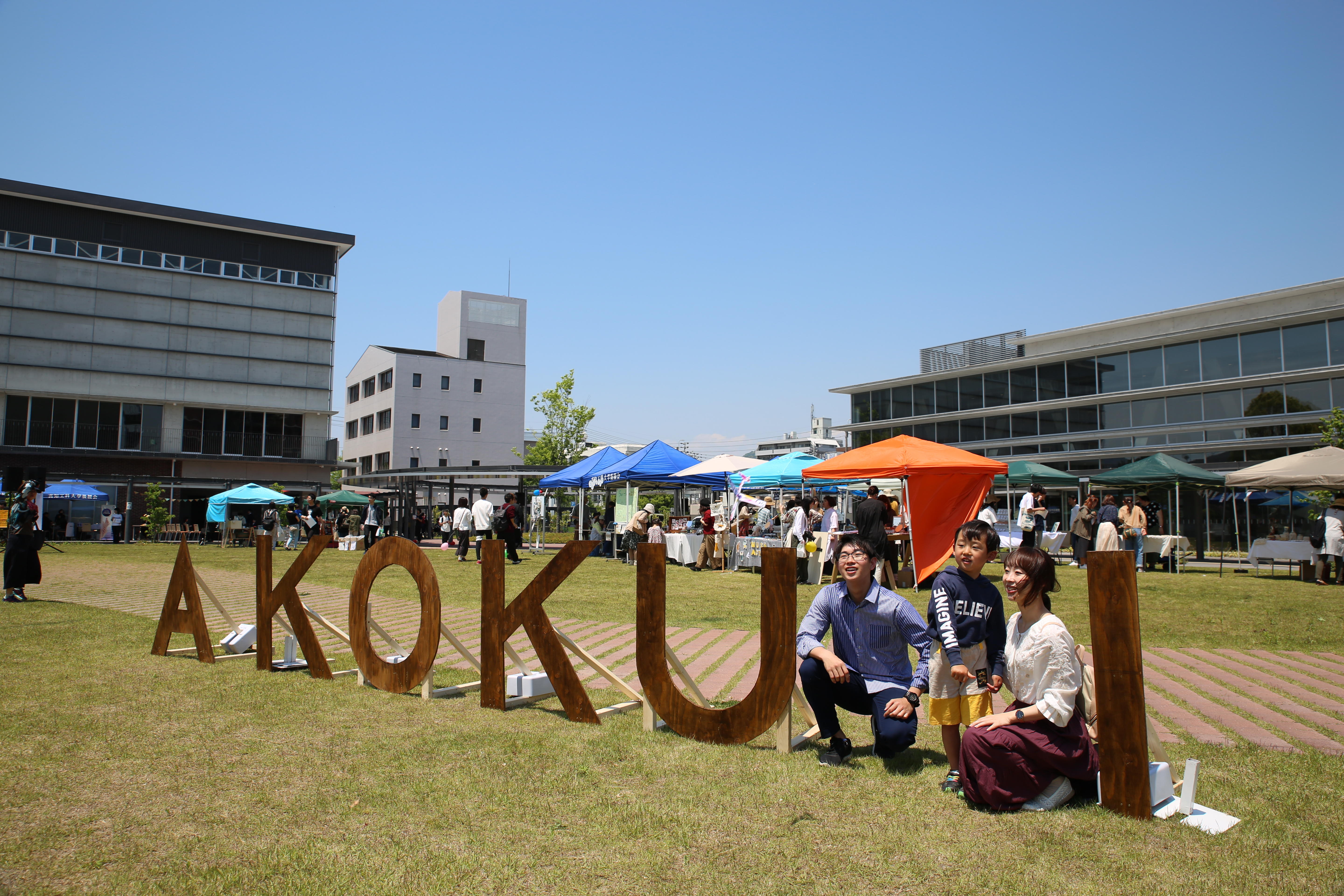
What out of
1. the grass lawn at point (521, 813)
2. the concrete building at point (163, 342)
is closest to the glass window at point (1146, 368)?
the grass lawn at point (521, 813)

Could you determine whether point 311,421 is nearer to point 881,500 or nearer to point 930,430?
point 930,430

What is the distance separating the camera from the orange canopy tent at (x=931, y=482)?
13.2 meters

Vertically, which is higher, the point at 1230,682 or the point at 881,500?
the point at 881,500

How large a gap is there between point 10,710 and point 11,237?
5113cm

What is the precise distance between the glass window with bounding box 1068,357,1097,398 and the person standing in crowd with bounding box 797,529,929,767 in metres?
38.5

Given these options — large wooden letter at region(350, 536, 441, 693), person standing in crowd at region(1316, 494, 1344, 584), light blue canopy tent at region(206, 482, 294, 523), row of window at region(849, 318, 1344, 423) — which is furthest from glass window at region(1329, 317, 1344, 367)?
light blue canopy tent at region(206, 482, 294, 523)

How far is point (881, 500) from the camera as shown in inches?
559

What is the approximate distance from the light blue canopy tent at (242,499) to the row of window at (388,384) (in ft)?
95.9

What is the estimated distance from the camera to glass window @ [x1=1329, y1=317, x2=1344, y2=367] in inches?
1201

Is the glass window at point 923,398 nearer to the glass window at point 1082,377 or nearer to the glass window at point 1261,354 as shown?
the glass window at point 1082,377

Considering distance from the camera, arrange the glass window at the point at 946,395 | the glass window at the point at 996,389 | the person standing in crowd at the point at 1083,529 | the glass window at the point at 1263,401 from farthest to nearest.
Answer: the glass window at the point at 946,395
the glass window at the point at 996,389
the glass window at the point at 1263,401
the person standing in crowd at the point at 1083,529

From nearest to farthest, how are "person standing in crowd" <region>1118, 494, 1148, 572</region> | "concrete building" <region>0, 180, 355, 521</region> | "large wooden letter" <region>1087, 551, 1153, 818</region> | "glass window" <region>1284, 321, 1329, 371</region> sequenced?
"large wooden letter" <region>1087, 551, 1153, 818</region> → "person standing in crowd" <region>1118, 494, 1148, 572</region> → "glass window" <region>1284, 321, 1329, 371</region> → "concrete building" <region>0, 180, 355, 521</region>

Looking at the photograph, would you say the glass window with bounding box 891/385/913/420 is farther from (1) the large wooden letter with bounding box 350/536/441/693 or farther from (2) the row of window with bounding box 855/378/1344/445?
(1) the large wooden letter with bounding box 350/536/441/693

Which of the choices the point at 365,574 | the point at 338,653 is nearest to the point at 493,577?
the point at 365,574
